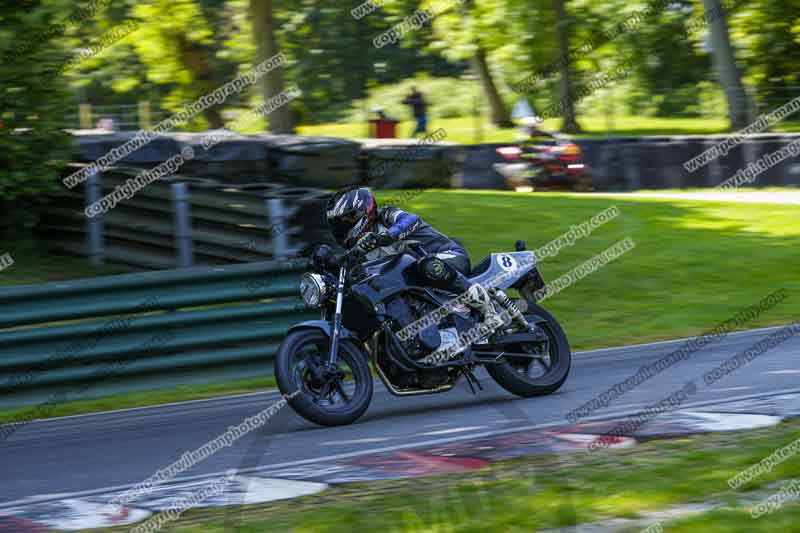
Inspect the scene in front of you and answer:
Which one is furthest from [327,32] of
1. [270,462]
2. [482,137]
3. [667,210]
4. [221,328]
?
[270,462]

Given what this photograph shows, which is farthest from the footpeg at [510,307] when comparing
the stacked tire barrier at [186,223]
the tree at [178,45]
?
the tree at [178,45]

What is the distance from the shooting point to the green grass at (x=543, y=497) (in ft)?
16.9

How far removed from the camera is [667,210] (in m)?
19.0

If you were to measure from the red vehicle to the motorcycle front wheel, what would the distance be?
14388 mm

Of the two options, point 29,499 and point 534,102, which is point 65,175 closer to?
point 29,499

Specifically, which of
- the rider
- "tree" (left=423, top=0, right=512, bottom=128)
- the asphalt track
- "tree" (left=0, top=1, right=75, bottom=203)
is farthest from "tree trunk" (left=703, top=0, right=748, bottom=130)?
the rider

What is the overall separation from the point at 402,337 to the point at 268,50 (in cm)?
1657

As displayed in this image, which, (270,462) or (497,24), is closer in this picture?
(270,462)

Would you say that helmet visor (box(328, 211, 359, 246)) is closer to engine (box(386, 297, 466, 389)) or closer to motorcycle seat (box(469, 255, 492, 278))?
engine (box(386, 297, 466, 389))

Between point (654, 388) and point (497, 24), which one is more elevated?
point (497, 24)

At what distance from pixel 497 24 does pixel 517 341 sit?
24323mm

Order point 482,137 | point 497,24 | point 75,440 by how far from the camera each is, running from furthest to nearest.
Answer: point 497,24
point 482,137
point 75,440

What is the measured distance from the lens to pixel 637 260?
51.2 feet

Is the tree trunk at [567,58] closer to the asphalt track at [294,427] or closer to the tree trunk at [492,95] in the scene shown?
the tree trunk at [492,95]
